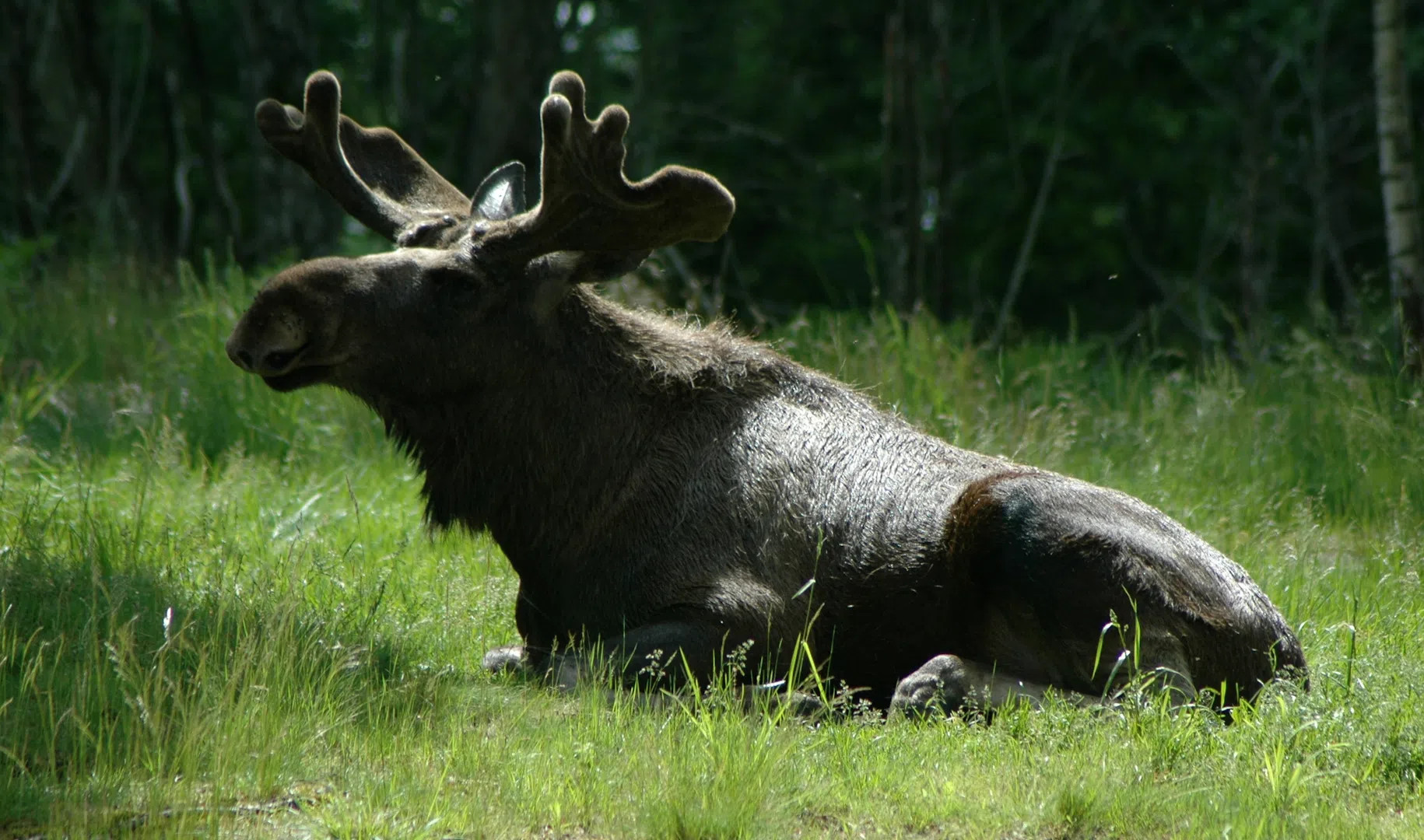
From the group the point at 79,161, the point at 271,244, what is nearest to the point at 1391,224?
the point at 271,244

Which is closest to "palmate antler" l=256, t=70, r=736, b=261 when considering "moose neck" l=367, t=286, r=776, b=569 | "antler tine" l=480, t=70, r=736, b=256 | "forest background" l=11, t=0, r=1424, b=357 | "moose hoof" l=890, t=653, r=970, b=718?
"antler tine" l=480, t=70, r=736, b=256

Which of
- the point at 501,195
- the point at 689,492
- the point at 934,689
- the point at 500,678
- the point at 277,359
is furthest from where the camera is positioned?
the point at 501,195

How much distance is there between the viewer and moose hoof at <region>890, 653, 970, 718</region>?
16.6ft

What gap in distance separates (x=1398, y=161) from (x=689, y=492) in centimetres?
702

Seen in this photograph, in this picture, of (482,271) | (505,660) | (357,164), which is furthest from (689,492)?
(357,164)

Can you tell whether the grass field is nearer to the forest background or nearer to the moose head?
the moose head

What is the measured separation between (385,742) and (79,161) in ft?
49.5

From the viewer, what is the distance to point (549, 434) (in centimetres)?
586

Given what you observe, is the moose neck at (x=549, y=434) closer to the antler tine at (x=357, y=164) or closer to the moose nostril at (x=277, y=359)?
the moose nostril at (x=277, y=359)

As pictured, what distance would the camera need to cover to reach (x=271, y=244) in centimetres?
1606

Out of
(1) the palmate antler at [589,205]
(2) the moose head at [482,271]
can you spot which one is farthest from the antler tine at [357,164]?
(2) the moose head at [482,271]

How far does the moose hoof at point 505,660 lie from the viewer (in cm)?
561

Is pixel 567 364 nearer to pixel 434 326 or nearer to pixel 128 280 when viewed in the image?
pixel 434 326

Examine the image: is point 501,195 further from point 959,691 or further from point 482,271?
point 959,691
